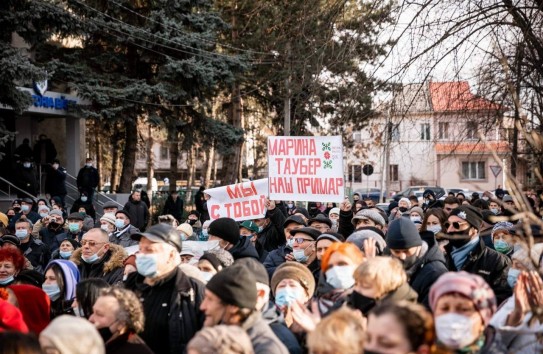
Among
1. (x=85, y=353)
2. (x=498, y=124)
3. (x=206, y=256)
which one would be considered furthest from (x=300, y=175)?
(x=85, y=353)

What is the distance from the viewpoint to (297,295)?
6309 millimetres

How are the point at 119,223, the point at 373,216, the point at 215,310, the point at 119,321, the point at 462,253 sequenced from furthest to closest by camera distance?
the point at 119,223
the point at 373,216
the point at 462,253
the point at 119,321
the point at 215,310

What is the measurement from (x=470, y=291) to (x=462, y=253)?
3.77 meters

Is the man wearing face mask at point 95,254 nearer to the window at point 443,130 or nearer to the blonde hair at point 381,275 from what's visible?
the blonde hair at point 381,275

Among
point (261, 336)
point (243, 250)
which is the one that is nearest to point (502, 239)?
point (243, 250)

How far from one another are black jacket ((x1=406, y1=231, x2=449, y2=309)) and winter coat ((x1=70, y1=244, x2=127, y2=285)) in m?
3.05

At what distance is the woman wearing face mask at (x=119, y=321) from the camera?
552 cm

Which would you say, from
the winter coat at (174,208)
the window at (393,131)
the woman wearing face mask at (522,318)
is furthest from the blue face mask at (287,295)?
the winter coat at (174,208)

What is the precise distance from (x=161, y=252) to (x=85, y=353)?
166cm

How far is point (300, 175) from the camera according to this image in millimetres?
13094

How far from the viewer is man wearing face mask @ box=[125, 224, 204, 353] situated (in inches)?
239

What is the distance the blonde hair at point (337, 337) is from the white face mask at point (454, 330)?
44 centimetres

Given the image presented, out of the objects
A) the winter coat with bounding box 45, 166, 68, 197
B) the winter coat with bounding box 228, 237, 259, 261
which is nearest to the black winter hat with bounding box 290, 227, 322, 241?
the winter coat with bounding box 228, 237, 259, 261

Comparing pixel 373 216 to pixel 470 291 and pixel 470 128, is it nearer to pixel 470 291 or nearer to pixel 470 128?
pixel 470 128
